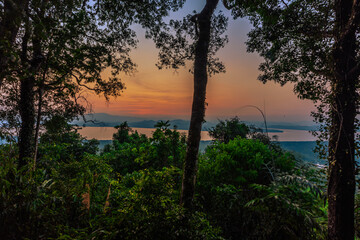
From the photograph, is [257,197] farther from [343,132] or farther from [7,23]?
[7,23]

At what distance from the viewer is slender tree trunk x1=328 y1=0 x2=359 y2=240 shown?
237 cm

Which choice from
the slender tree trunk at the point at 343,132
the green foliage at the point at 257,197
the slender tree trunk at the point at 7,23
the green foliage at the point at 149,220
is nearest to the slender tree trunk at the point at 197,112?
the green foliage at the point at 257,197

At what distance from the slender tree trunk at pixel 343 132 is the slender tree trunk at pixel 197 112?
234 centimetres

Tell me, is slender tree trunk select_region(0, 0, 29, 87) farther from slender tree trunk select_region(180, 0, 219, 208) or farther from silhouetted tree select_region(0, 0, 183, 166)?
slender tree trunk select_region(180, 0, 219, 208)

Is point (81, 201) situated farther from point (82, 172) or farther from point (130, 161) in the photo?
point (130, 161)

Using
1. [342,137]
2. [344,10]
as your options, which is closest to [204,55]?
[344,10]

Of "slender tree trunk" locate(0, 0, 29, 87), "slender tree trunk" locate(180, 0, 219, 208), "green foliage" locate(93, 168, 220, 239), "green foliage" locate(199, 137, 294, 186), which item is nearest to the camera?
"green foliage" locate(93, 168, 220, 239)

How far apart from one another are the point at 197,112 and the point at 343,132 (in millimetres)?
2548

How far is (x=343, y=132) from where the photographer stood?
2.42 meters

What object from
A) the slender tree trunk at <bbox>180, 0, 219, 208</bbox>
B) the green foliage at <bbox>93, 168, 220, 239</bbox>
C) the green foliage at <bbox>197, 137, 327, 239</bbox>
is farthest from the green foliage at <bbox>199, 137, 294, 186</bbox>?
the green foliage at <bbox>93, 168, 220, 239</bbox>

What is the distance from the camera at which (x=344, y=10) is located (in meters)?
2.52

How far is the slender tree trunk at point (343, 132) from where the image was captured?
2.37 meters

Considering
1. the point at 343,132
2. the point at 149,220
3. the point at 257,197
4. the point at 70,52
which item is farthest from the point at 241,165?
the point at 70,52

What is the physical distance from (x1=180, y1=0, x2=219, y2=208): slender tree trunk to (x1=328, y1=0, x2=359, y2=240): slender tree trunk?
234cm
